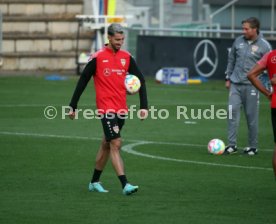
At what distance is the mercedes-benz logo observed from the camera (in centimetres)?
3538

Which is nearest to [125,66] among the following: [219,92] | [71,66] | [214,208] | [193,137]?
[214,208]

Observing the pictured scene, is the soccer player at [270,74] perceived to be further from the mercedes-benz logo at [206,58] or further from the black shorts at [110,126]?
the mercedes-benz logo at [206,58]

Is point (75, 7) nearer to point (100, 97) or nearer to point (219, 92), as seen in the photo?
point (219, 92)

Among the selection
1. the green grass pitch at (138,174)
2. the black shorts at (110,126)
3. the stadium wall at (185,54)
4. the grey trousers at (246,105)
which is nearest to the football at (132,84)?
the black shorts at (110,126)

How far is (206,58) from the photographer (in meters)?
35.8

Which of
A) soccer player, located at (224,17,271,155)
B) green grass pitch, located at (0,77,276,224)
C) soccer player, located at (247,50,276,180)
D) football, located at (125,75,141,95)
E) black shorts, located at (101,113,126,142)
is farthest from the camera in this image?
soccer player, located at (224,17,271,155)

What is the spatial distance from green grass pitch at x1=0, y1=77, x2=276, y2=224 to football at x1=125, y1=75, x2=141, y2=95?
49.5 inches

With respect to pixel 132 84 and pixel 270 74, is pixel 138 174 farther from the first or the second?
pixel 270 74

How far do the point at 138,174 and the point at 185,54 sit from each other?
21640 millimetres

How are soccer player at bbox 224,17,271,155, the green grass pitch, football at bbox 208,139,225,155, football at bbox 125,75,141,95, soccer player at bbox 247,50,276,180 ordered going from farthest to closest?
1. football at bbox 208,139,225,155
2. soccer player at bbox 224,17,271,155
3. football at bbox 125,75,141,95
4. soccer player at bbox 247,50,276,180
5. the green grass pitch

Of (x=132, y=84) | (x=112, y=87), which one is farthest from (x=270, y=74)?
(x=112, y=87)

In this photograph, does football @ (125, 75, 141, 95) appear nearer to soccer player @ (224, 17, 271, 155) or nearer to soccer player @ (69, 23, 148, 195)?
soccer player @ (69, 23, 148, 195)

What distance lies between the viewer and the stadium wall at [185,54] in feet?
116

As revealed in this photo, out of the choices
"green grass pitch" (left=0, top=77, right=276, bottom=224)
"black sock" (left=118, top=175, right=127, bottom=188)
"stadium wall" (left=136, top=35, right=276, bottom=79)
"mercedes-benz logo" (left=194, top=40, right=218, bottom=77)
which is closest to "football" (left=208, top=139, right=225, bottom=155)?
"green grass pitch" (left=0, top=77, right=276, bottom=224)
